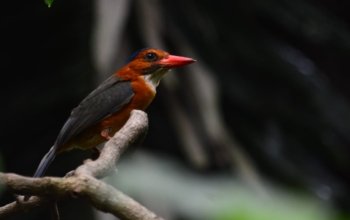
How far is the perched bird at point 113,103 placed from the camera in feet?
10.0

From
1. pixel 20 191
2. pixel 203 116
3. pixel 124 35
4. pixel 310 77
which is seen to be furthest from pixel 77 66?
pixel 20 191

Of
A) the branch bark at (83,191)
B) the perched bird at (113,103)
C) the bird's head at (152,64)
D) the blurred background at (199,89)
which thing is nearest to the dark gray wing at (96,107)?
the perched bird at (113,103)

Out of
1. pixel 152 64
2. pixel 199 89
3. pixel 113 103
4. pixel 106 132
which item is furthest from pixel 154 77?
pixel 199 89

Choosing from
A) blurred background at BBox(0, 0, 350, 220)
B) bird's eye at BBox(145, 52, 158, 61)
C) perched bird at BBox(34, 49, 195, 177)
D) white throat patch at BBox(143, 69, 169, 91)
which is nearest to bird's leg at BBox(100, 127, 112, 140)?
perched bird at BBox(34, 49, 195, 177)

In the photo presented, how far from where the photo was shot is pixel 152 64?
3570 millimetres

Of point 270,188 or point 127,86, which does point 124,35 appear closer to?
point 270,188

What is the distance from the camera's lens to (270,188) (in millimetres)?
6051

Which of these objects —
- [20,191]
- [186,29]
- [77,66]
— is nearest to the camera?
[20,191]

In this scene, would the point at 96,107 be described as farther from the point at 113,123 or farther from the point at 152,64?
the point at 152,64

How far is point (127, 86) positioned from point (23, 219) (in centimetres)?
269

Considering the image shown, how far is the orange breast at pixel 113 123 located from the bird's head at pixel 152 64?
174 mm

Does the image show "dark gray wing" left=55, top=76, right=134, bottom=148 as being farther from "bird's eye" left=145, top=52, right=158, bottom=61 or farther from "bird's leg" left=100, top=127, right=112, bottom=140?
"bird's eye" left=145, top=52, right=158, bottom=61

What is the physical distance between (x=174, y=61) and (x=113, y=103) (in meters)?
0.35

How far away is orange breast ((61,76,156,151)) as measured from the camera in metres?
3.12
